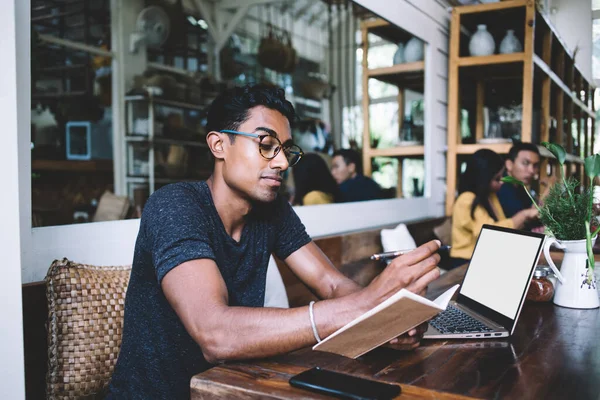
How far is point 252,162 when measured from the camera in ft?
5.03

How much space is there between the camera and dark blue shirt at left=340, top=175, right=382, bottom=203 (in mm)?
3810

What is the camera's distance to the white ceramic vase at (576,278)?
1631 millimetres

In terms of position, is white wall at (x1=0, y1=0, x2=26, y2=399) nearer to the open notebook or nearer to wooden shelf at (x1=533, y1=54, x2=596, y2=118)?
the open notebook

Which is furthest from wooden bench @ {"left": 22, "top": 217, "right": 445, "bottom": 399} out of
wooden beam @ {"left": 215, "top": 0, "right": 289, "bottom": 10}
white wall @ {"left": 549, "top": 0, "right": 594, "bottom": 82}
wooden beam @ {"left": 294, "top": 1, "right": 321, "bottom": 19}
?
wooden beam @ {"left": 294, "top": 1, "right": 321, "bottom": 19}

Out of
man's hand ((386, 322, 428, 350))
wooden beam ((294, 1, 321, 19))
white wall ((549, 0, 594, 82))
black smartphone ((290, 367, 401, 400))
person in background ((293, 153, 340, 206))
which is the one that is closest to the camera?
black smartphone ((290, 367, 401, 400))

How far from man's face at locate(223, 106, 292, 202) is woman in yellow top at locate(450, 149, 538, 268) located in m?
2.26

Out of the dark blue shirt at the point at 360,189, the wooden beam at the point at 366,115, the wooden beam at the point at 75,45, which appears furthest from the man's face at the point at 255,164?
the wooden beam at the point at 75,45

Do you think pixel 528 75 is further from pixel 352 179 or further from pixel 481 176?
pixel 352 179

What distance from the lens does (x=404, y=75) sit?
457cm

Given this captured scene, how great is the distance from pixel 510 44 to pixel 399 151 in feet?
3.80

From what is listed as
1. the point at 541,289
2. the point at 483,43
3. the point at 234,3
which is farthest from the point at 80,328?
the point at 234,3

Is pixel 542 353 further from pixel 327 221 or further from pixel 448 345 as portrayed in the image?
pixel 327 221

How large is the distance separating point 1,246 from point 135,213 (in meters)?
3.14

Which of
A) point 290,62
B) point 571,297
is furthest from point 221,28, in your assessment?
point 571,297
